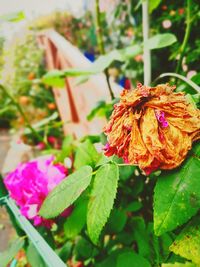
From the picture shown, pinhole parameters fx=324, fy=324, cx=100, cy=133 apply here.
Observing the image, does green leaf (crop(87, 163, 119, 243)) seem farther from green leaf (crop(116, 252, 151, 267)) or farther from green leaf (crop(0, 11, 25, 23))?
green leaf (crop(0, 11, 25, 23))

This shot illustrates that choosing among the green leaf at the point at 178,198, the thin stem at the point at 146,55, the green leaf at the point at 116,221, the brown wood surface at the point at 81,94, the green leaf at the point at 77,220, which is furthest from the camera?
the brown wood surface at the point at 81,94

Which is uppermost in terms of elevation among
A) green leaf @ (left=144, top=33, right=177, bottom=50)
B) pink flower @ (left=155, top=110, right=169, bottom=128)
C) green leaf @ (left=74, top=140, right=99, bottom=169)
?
pink flower @ (left=155, top=110, right=169, bottom=128)

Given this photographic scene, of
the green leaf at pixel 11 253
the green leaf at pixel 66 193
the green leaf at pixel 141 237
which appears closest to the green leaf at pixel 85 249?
the green leaf at pixel 141 237

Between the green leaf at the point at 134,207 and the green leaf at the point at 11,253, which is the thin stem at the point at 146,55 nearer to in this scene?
the green leaf at the point at 134,207

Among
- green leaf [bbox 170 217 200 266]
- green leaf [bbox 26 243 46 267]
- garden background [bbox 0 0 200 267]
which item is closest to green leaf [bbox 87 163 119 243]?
garden background [bbox 0 0 200 267]

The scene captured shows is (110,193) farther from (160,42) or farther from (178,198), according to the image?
(160,42)
